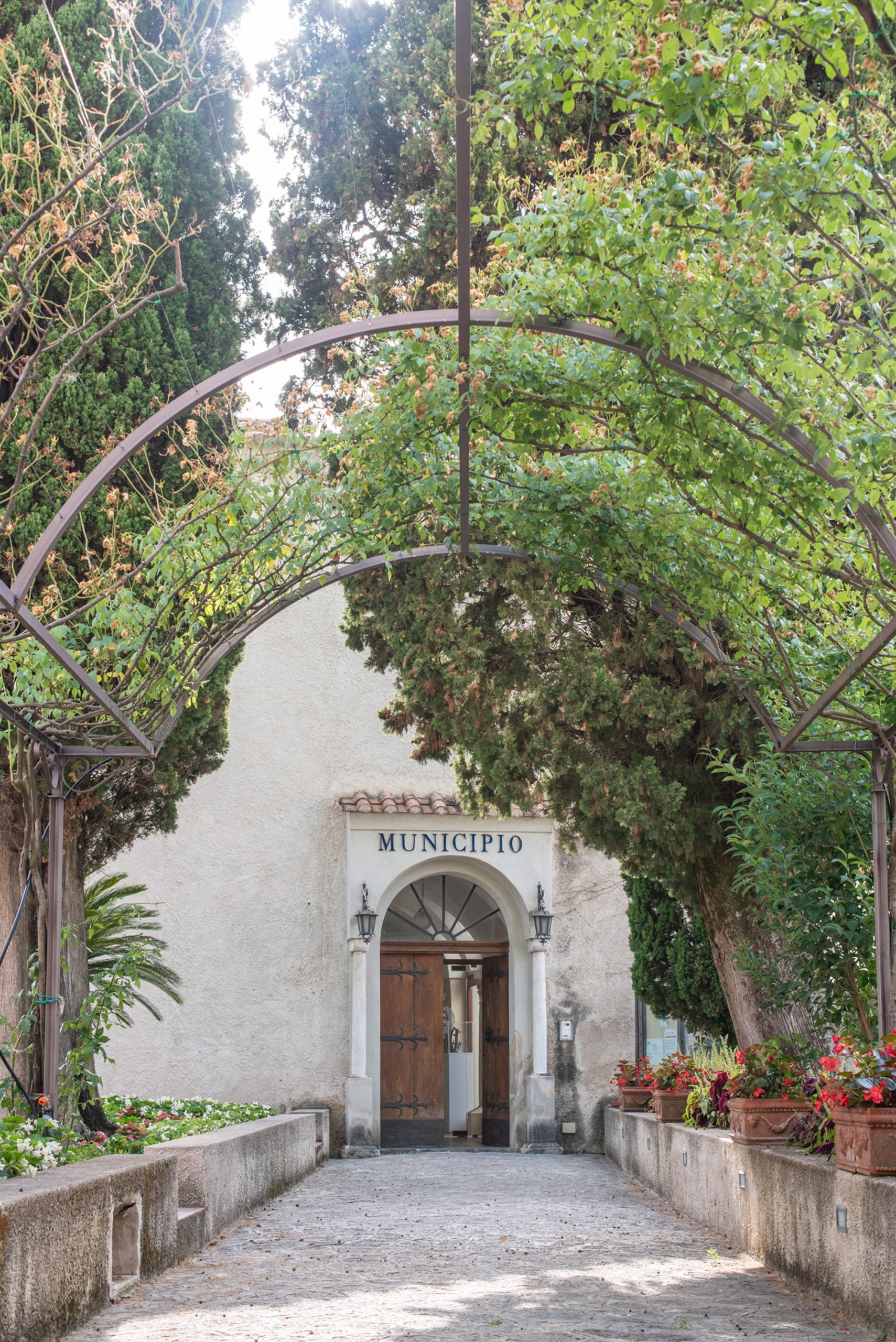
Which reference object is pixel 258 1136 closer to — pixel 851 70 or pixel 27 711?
pixel 27 711

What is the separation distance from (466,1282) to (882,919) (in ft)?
7.83

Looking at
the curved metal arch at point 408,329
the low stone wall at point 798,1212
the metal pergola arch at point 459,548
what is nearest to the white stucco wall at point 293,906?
the low stone wall at point 798,1212

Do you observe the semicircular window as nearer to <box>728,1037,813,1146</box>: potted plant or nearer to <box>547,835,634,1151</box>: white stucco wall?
<box>547,835,634,1151</box>: white stucco wall

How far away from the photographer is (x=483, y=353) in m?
4.92

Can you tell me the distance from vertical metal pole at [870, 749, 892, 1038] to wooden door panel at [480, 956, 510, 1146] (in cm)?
858

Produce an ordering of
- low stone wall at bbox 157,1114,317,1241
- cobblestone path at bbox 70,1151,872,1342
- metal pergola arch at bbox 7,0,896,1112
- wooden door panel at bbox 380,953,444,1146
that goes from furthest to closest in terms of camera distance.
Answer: wooden door panel at bbox 380,953,444,1146 < low stone wall at bbox 157,1114,317,1241 < cobblestone path at bbox 70,1151,872,1342 < metal pergola arch at bbox 7,0,896,1112

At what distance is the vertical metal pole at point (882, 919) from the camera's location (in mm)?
5559

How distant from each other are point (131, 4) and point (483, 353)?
1.73m

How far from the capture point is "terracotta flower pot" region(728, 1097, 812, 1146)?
6.23 metres

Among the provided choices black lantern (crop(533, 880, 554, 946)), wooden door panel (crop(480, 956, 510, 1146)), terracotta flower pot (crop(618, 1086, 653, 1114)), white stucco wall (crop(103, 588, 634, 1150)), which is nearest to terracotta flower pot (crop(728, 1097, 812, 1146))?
terracotta flower pot (crop(618, 1086, 653, 1114))

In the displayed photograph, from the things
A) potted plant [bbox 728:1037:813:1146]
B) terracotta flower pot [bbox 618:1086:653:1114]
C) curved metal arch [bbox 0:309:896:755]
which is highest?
curved metal arch [bbox 0:309:896:755]

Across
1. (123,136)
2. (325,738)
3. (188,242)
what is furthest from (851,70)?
(325,738)

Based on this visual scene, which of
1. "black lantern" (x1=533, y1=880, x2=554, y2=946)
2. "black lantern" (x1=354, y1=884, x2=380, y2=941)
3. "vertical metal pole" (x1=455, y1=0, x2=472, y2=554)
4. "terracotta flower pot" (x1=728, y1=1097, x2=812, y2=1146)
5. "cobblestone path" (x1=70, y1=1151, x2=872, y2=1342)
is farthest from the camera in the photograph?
"black lantern" (x1=533, y1=880, x2=554, y2=946)

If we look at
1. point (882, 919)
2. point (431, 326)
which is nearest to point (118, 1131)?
point (882, 919)
